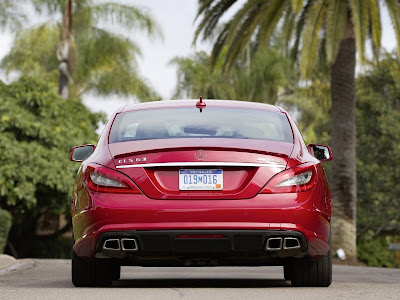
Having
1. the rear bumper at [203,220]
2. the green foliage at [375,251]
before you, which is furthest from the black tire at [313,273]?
the green foliage at [375,251]

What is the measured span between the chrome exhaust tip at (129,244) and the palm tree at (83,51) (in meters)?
30.2

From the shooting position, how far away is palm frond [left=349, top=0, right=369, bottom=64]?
20625 mm

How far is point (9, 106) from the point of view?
1147 inches

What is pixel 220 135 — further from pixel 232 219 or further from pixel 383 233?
pixel 383 233

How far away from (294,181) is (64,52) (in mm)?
31356

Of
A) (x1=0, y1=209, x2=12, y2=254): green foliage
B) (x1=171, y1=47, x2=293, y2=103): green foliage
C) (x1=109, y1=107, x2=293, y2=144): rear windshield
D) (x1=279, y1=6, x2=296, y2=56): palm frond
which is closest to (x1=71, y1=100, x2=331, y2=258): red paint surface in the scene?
(x1=109, y1=107, x2=293, y2=144): rear windshield

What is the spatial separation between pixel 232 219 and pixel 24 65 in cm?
3467

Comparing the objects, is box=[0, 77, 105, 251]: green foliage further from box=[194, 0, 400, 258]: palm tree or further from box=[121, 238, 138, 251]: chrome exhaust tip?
box=[121, 238, 138, 251]: chrome exhaust tip

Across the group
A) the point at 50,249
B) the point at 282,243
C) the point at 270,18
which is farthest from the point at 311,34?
the point at 50,249

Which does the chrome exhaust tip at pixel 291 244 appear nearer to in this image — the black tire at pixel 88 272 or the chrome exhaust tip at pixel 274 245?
the chrome exhaust tip at pixel 274 245

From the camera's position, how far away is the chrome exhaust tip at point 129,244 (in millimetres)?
7672

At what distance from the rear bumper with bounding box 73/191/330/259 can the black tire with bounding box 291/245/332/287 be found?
2.51ft

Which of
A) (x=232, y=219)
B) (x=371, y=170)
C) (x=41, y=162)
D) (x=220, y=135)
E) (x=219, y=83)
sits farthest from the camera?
(x=219, y=83)

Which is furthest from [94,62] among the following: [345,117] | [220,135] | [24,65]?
[220,135]
